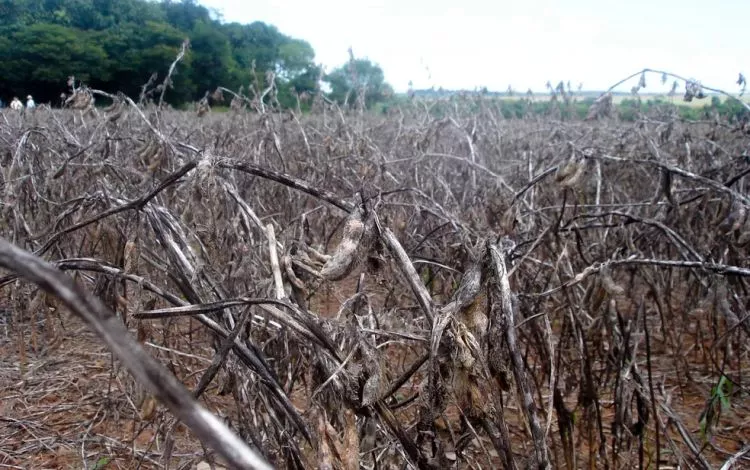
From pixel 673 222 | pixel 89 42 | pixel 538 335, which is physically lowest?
pixel 538 335

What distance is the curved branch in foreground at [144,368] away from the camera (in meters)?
0.25

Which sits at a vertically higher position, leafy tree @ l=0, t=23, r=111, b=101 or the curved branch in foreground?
leafy tree @ l=0, t=23, r=111, b=101

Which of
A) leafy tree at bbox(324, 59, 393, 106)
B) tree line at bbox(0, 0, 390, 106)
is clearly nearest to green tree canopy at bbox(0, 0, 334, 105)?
tree line at bbox(0, 0, 390, 106)

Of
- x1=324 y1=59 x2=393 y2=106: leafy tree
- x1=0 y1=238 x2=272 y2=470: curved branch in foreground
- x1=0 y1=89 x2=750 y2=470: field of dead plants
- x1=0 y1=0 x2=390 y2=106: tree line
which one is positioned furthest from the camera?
x1=0 y1=0 x2=390 y2=106: tree line

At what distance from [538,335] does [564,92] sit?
3.51 meters

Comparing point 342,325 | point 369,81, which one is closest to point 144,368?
point 342,325

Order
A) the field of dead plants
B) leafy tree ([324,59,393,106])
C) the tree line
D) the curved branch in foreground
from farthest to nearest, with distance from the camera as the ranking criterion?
the tree line < leafy tree ([324,59,393,106]) < the field of dead plants < the curved branch in foreground

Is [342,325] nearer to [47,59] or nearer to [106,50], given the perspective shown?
[47,59]

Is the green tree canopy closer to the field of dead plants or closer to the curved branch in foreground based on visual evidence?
the field of dead plants

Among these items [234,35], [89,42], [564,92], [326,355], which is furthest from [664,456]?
[234,35]

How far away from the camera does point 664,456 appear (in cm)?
199

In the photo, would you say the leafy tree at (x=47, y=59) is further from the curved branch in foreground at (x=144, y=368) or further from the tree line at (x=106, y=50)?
the curved branch in foreground at (x=144, y=368)

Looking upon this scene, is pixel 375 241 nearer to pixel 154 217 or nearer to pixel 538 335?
pixel 154 217

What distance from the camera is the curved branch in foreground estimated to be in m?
0.25
